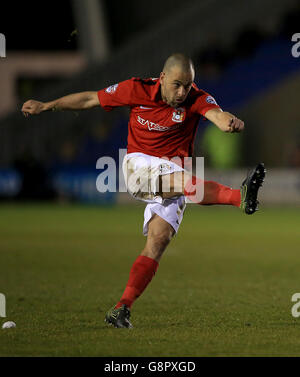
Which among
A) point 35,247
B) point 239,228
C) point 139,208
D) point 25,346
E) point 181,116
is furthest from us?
point 139,208

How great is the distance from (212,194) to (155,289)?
10.5ft

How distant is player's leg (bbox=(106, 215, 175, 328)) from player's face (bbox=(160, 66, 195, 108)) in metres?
1.00

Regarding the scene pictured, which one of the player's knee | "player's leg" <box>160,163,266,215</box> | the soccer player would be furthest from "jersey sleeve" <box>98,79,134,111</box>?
the player's knee

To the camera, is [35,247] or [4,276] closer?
[4,276]

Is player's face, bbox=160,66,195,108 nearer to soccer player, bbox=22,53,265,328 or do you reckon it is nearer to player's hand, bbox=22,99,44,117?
soccer player, bbox=22,53,265,328

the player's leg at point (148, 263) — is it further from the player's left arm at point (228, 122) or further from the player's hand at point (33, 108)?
the player's hand at point (33, 108)

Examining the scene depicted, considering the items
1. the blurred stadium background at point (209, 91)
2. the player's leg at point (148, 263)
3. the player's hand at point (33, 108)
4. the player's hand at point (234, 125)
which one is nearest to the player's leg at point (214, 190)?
Result: the player's leg at point (148, 263)

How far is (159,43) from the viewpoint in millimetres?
28828

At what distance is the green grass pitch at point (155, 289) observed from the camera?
6238mm

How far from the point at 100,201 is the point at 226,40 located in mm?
8105

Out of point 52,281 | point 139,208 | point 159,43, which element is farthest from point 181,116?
point 159,43

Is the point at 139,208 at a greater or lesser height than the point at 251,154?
lesser

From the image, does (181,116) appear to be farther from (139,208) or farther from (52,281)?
(139,208)

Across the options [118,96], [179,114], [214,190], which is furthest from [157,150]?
[214,190]
